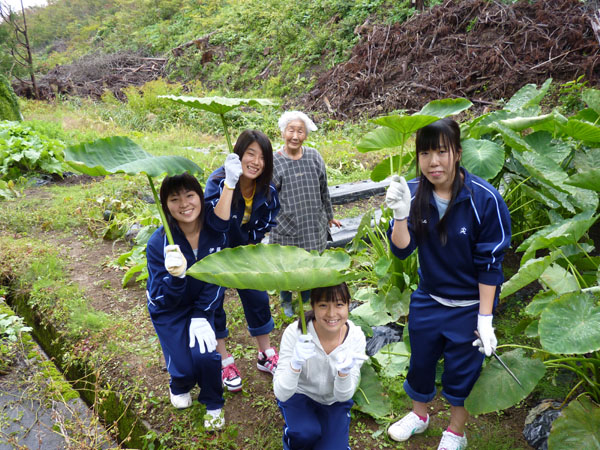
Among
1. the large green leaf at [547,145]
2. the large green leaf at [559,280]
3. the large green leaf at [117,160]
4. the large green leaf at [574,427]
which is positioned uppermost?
the large green leaf at [117,160]

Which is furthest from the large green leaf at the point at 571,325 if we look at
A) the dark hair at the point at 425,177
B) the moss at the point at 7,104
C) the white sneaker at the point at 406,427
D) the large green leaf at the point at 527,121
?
the moss at the point at 7,104

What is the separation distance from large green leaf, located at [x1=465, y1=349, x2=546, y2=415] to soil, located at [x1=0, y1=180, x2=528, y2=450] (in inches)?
16.2

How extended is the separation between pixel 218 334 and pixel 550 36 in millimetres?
8299

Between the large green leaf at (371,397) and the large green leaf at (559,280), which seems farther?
the large green leaf at (371,397)

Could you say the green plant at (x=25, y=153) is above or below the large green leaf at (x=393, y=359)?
above

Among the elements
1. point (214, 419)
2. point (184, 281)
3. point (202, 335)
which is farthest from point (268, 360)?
point (184, 281)

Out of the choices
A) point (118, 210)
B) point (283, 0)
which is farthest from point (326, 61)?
point (118, 210)

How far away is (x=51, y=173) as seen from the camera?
6.30m

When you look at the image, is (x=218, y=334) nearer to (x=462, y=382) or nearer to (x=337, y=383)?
(x=337, y=383)

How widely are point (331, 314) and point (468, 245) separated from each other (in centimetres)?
58

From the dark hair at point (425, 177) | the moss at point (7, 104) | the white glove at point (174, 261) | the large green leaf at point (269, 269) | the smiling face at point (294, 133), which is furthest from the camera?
the moss at point (7, 104)

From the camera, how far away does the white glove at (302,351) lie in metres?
1.54

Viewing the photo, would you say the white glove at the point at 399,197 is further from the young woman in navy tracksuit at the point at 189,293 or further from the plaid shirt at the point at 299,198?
the plaid shirt at the point at 299,198

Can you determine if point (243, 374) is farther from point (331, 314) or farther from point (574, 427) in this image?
point (574, 427)
